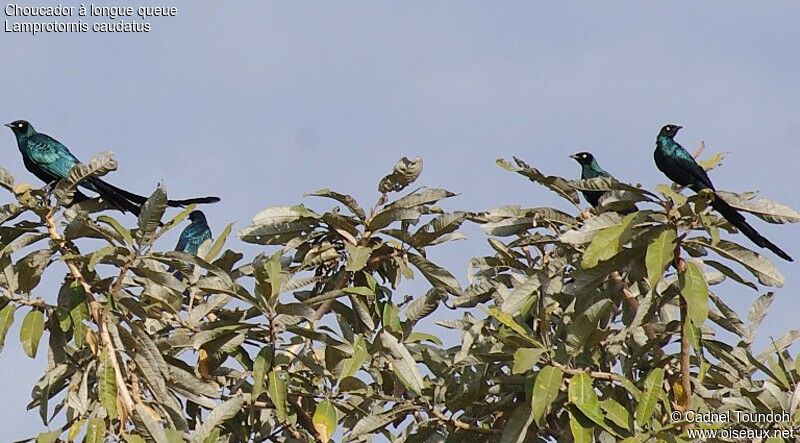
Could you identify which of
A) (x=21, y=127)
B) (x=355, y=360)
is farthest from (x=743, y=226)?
(x=21, y=127)

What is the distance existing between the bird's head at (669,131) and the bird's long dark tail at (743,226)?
2.49 meters

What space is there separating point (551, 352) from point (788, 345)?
1.36 metres

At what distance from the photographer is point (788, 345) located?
205 inches

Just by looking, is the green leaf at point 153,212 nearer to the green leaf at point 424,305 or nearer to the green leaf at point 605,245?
the green leaf at point 424,305

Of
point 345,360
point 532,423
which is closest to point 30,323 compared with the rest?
point 345,360

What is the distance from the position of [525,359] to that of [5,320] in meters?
1.96

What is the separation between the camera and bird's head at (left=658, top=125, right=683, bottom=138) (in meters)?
7.59

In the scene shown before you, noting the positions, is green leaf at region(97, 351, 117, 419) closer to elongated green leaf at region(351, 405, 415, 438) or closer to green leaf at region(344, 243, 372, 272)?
elongated green leaf at region(351, 405, 415, 438)

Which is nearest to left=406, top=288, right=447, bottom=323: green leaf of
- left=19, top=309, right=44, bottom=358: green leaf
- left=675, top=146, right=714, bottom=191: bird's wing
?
left=19, top=309, right=44, bottom=358: green leaf

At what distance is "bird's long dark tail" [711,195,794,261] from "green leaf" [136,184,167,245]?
199cm

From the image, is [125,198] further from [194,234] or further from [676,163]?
[194,234]

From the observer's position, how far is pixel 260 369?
4.71 metres

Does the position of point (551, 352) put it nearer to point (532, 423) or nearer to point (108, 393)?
point (532, 423)

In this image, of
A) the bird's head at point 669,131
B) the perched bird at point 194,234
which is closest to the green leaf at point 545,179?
the bird's head at point 669,131
